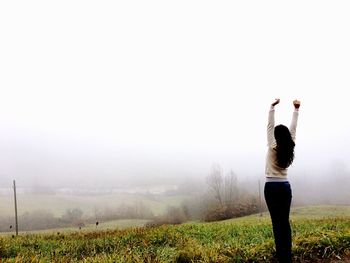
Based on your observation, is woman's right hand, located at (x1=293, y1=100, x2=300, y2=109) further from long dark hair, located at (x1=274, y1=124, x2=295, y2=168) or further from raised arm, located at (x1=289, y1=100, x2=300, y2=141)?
long dark hair, located at (x1=274, y1=124, x2=295, y2=168)

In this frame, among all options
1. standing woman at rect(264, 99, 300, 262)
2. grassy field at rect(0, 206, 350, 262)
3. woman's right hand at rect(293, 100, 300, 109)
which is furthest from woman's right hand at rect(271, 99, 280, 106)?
grassy field at rect(0, 206, 350, 262)

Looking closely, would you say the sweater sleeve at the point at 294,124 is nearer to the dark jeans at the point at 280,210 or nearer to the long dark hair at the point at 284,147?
the long dark hair at the point at 284,147

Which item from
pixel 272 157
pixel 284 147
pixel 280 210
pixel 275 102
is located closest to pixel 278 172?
pixel 272 157

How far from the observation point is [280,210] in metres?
7.37

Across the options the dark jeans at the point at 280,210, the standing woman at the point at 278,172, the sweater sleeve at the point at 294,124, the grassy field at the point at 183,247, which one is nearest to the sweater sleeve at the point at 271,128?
the standing woman at the point at 278,172

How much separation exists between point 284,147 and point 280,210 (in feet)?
3.85

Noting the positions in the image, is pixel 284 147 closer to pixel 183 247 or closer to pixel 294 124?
pixel 294 124

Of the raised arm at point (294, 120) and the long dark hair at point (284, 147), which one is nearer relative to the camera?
the long dark hair at point (284, 147)

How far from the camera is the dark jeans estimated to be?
7.29m

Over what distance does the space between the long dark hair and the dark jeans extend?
403 millimetres

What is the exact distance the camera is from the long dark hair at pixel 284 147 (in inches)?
287

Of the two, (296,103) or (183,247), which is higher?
(296,103)

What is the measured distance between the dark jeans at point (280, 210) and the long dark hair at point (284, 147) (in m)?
0.40

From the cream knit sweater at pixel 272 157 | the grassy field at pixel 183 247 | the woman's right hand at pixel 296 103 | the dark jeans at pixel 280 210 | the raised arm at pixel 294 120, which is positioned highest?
the woman's right hand at pixel 296 103
